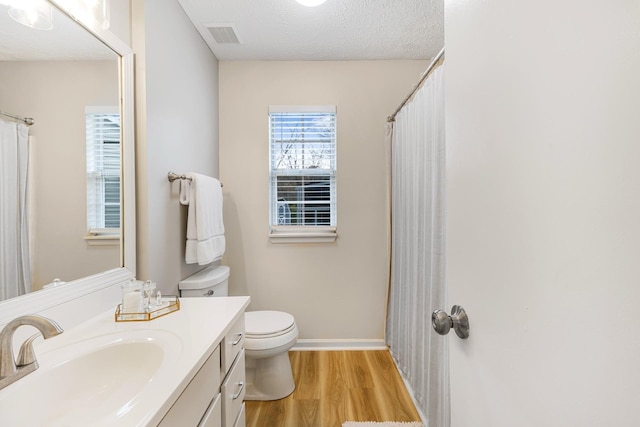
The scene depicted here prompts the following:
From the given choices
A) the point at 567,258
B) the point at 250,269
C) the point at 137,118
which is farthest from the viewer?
the point at 250,269

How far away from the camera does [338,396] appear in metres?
1.80

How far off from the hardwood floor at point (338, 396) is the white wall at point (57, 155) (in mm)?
1262

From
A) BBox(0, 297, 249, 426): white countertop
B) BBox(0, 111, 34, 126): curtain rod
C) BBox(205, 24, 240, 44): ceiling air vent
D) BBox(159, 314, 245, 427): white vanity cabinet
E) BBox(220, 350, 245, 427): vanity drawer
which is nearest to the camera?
BBox(0, 297, 249, 426): white countertop

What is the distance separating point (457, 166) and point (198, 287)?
61.2 inches

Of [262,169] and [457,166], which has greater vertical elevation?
[262,169]

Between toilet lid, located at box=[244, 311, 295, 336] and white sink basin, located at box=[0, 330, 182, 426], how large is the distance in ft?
2.82

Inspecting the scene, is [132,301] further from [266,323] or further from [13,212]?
[266,323]

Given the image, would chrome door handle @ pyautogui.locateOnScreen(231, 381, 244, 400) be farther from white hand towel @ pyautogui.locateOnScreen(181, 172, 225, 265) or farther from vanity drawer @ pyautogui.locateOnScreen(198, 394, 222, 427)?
white hand towel @ pyautogui.locateOnScreen(181, 172, 225, 265)

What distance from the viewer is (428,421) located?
1468mm

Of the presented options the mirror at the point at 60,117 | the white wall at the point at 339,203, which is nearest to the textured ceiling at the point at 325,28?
the white wall at the point at 339,203

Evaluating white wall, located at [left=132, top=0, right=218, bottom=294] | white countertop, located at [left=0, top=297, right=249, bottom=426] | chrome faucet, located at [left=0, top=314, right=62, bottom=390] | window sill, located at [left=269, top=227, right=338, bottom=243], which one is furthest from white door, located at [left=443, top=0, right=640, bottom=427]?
window sill, located at [left=269, top=227, right=338, bottom=243]

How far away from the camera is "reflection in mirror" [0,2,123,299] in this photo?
0.83 metres

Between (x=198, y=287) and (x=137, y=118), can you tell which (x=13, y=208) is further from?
(x=198, y=287)

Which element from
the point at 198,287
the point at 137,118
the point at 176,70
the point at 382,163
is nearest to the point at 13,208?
the point at 137,118
